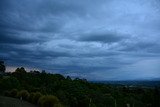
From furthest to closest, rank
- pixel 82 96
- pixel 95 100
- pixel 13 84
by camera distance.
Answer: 1. pixel 13 84
2. pixel 95 100
3. pixel 82 96

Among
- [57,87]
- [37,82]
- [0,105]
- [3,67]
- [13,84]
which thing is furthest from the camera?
[3,67]

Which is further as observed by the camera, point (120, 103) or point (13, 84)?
point (13, 84)

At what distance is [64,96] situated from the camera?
36.9 metres

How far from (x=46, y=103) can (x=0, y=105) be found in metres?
4.05

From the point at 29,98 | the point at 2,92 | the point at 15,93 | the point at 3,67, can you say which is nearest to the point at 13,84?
the point at 2,92

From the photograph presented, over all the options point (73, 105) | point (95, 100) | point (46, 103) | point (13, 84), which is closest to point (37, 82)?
point (13, 84)

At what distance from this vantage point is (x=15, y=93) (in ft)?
142

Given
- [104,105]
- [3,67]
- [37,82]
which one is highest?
[3,67]

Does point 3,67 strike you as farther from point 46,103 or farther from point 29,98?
point 46,103

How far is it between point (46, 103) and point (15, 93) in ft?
49.9

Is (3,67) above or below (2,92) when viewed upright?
above

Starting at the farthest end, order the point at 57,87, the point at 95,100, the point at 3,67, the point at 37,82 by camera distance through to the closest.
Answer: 1. the point at 3,67
2. the point at 37,82
3. the point at 57,87
4. the point at 95,100

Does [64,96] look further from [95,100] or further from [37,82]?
[37,82]

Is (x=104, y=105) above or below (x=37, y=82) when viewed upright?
below
